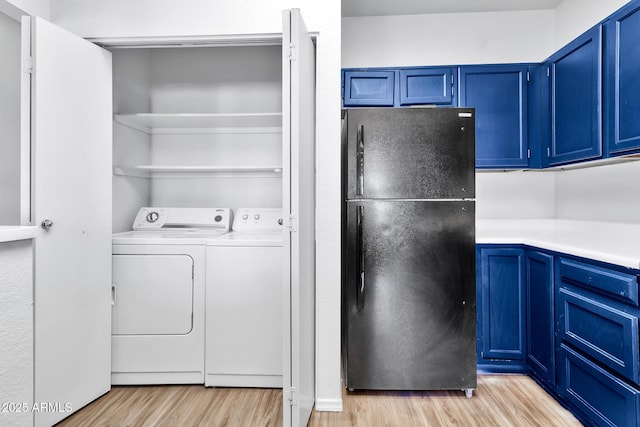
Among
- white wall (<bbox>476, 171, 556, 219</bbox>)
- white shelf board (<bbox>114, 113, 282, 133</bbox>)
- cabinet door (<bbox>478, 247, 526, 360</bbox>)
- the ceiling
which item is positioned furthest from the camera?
white wall (<bbox>476, 171, 556, 219</bbox>)

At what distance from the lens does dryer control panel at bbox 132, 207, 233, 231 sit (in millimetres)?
2648

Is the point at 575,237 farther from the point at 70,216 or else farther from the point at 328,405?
the point at 70,216

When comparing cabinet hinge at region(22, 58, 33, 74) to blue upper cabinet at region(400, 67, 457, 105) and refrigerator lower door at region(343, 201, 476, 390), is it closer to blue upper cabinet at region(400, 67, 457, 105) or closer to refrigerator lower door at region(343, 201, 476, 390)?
refrigerator lower door at region(343, 201, 476, 390)

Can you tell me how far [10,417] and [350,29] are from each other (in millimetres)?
3131

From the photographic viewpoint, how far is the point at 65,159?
72.7 inches

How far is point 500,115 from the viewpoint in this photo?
2662mm

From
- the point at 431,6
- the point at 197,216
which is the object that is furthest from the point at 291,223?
the point at 431,6

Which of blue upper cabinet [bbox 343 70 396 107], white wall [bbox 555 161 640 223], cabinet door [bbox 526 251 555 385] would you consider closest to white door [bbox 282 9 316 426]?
blue upper cabinet [bbox 343 70 396 107]

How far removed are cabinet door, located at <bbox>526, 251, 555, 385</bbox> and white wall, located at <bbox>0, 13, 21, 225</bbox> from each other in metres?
3.26

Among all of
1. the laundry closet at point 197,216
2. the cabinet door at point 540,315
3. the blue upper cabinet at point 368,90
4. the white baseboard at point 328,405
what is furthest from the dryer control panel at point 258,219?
the cabinet door at point 540,315

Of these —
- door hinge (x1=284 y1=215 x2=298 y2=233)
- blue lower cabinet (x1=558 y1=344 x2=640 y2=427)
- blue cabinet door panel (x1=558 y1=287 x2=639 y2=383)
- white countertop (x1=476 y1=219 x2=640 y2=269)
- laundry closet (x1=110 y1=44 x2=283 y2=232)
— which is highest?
laundry closet (x1=110 y1=44 x2=283 y2=232)

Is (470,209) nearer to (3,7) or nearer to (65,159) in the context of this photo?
(65,159)

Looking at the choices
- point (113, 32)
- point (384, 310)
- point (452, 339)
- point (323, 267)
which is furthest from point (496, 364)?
point (113, 32)

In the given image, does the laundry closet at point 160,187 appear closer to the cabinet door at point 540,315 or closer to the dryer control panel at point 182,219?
the dryer control panel at point 182,219
